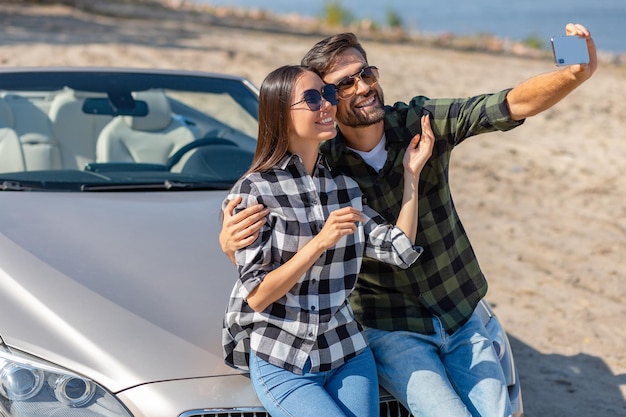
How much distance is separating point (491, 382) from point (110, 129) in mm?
2229

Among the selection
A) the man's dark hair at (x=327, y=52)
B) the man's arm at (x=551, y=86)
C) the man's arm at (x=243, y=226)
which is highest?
the man's dark hair at (x=327, y=52)

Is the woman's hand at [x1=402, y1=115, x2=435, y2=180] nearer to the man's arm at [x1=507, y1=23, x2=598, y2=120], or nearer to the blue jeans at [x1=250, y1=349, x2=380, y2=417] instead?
the man's arm at [x1=507, y1=23, x2=598, y2=120]

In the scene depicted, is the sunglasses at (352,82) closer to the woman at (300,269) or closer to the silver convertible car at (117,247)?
the woman at (300,269)

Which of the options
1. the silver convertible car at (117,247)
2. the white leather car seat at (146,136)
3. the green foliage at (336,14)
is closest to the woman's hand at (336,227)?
the silver convertible car at (117,247)

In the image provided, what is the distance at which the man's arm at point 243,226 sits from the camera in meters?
2.49

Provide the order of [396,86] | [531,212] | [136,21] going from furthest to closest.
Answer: [136,21] < [396,86] < [531,212]

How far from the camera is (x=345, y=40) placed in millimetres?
2822

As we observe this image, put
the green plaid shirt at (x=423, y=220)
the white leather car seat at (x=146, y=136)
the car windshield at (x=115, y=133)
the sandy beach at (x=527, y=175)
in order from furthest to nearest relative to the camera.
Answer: the sandy beach at (x=527, y=175) < the white leather car seat at (x=146, y=136) < the car windshield at (x=115, y=133) < the green plaid shirt at (x=423, y=220)

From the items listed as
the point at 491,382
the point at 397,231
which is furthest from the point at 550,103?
the point at 491,382

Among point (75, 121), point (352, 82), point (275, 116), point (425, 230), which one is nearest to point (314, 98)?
point (275, 116)

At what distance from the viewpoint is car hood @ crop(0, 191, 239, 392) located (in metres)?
2.57

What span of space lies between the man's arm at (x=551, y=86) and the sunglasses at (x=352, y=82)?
0.44 m

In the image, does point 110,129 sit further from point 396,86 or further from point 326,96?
point 396,86

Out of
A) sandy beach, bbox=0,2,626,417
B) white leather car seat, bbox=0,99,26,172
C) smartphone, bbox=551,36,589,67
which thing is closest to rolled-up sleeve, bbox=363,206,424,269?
smartphone, bbox=551,36,589,67
